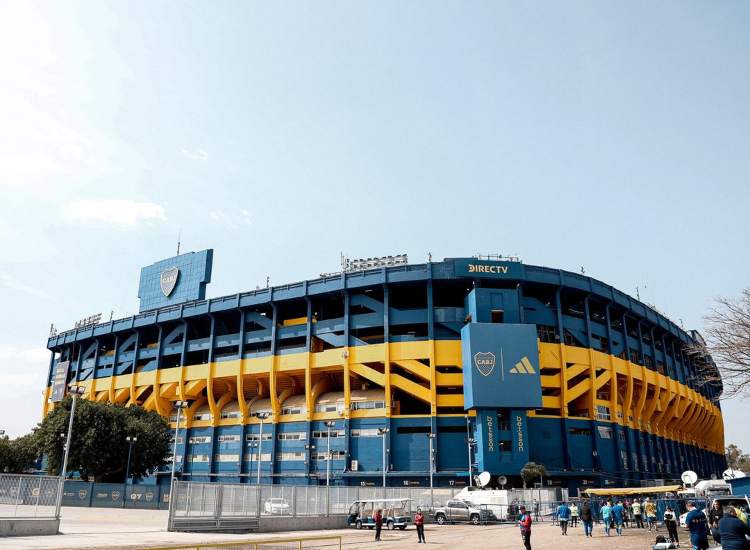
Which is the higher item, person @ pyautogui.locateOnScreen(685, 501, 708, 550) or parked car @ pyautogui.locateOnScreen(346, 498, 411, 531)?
person @ pyautogui.locateOnScreen(685, 501, 708, 550)

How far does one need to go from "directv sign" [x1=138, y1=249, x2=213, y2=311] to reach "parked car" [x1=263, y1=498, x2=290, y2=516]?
2256 inches

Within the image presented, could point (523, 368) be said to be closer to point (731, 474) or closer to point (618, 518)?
point (731, 474)

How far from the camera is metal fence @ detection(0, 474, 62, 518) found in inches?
957

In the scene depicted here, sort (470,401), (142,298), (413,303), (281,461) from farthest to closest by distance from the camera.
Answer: (142,298) → (413,303) → (281,461) → (470,401)

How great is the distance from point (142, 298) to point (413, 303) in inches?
1887

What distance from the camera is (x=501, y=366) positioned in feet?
189

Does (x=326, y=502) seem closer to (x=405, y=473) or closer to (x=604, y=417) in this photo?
(x=405, y=473)

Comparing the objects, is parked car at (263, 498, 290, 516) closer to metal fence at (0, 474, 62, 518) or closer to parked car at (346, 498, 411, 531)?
parked car at (346, 498, 411, 531)

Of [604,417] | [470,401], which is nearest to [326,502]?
[470,401]

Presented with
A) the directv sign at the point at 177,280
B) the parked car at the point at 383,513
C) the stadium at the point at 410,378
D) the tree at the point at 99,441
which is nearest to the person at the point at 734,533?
the parked car at the point at 383,513

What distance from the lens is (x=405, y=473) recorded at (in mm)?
59594

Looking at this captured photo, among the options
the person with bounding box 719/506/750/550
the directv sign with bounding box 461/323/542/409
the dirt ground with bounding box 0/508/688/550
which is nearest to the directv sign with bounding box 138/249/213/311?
the directv sign with bounding box 461/323/542/409

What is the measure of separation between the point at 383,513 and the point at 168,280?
65.2 m

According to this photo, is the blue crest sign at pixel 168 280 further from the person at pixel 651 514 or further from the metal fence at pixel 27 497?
the person at pixel 651 514
